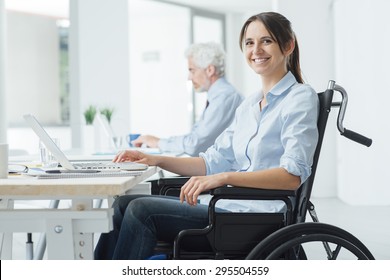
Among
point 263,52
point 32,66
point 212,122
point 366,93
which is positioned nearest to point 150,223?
point 263,52

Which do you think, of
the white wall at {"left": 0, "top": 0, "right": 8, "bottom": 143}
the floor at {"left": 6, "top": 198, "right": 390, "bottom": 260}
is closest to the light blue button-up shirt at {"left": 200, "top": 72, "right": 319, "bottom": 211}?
the floor at {"left": 6, "top": 198, "right": 390, "bottom": 260}

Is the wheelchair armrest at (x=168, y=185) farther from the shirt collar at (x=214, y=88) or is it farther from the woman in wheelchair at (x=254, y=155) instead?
the shirt collar at (x=214, y=88)

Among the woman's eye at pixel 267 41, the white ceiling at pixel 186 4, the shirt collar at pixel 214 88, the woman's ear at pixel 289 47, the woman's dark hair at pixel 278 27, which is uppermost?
the white ceiling at pixel 186 4

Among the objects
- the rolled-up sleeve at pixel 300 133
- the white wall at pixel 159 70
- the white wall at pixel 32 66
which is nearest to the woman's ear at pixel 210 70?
the rolled-up sleeve at pixel 300 133

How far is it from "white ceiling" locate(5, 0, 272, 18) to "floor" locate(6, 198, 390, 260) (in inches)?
143

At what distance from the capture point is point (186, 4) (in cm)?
824

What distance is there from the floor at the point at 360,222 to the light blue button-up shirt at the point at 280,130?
147 cm

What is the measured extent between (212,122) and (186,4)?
547cm

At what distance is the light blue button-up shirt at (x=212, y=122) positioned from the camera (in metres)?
3.02

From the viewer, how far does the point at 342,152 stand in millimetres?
5328

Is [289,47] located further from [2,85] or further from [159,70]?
[159,70]

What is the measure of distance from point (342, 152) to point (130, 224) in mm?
3973

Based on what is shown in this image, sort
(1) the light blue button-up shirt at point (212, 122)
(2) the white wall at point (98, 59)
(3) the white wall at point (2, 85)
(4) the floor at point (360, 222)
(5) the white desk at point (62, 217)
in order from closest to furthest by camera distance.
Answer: (5) the white desk at point (62, 217) < (1) the light blue button-up shirt at point (212, 122) < (4) the floor at point (360, 222) < (3) the white wall at point (2, 85) < (2) the white wall at point (98, 59)
